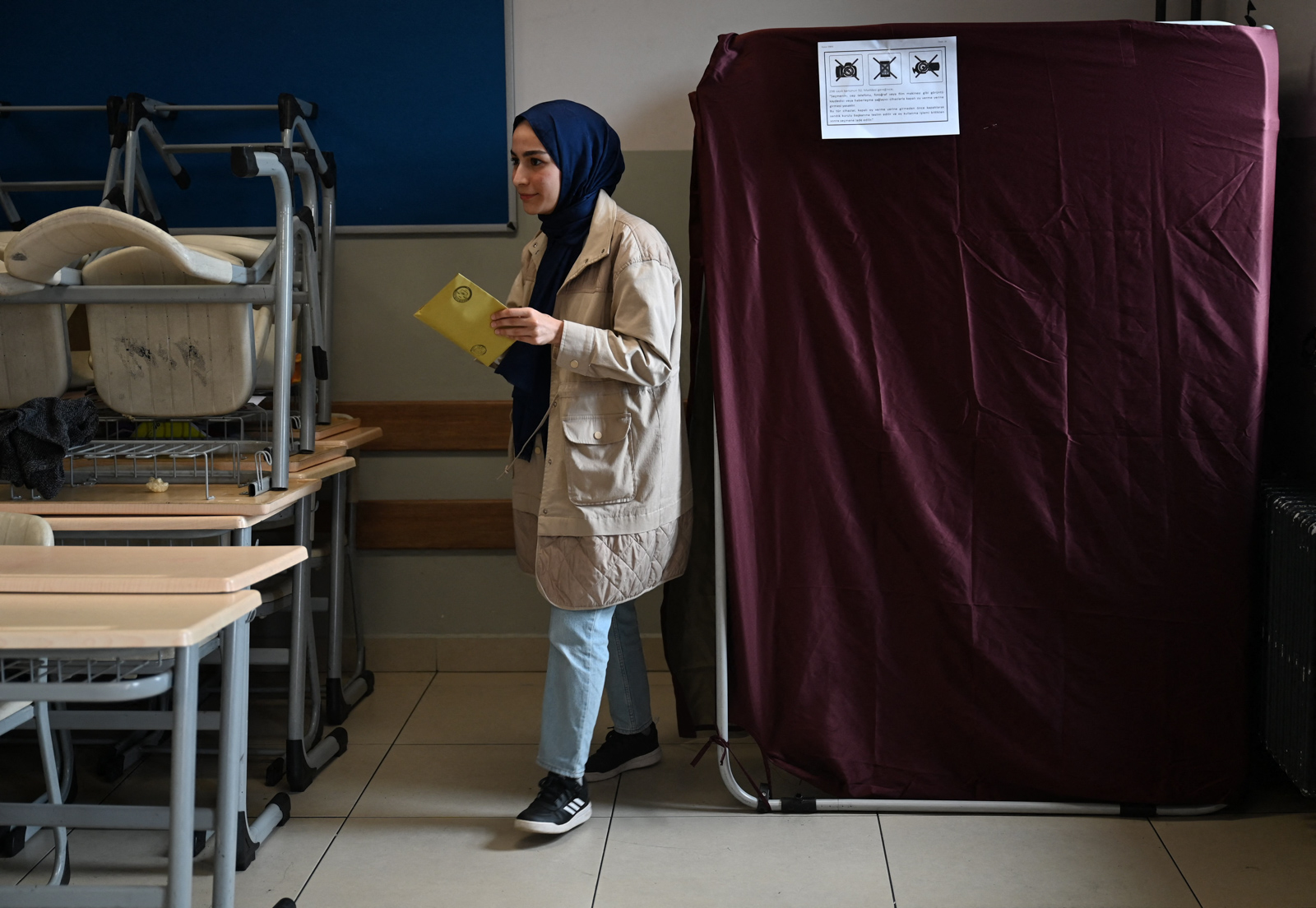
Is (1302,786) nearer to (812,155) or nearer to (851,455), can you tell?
(851,455)

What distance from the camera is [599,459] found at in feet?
6.52

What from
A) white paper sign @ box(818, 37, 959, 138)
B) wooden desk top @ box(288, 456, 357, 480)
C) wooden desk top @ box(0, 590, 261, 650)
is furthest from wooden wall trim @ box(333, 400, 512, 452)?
wooden desk top @ box(0, 590, 261, 650)

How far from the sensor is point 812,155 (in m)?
2.02

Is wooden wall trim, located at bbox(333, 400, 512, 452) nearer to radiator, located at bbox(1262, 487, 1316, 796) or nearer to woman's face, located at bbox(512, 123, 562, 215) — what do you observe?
woman's face, located at bbox(512, 123, 562, 215)

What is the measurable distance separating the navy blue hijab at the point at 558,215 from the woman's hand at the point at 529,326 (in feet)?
0.38

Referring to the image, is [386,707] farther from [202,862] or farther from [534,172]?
[534,172]

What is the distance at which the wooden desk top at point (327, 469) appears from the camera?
226cm

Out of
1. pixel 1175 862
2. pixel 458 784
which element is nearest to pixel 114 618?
pixel 458 784

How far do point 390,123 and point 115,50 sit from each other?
0.76 meters

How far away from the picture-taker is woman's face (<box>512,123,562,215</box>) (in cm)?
197

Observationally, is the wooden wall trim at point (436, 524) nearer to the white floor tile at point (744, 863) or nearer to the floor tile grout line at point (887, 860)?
the white floor tile at point (744, 863)

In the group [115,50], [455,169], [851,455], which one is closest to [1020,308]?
[851,455]

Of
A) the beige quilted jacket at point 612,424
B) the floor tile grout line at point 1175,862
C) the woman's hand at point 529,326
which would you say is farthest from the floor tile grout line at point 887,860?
the woman's hand at point 529,326

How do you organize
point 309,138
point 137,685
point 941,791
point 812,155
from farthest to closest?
point 309,138 → point 941,791 → point 812,155 → point 137,685
